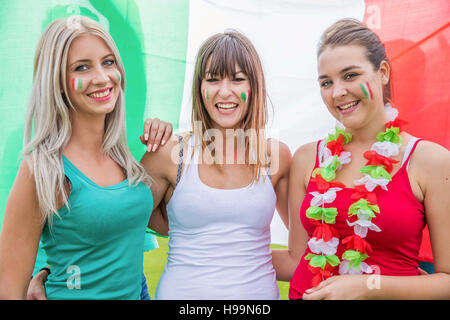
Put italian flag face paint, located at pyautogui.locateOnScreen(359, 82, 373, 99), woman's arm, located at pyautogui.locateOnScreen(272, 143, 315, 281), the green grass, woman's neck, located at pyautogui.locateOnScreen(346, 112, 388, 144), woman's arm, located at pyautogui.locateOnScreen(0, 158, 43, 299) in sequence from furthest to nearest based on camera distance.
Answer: the green grass, woman's arm, located at pyautogui.locateOnScreen(272, 143, 315, 281), woman's neck, located at pyautogui.locateOnScreen(346, 112, 388, 144), italian flag face paint, located at pyautogui.locateOnScreen(359, 82, 373, 99), woman's arm, located at pyautogui.locateOnScreen(0, 158, 43, 299)

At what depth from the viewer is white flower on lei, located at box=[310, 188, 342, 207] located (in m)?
1.72

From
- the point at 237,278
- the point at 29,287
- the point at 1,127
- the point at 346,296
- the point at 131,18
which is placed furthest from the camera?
the point at 131,18

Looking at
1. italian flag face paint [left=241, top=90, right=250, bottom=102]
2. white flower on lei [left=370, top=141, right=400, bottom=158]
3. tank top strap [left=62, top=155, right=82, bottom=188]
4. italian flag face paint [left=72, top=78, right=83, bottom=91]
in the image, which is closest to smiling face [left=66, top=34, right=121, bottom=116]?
italian flag face paint [left=72, top=78, right=83, bottom=91]

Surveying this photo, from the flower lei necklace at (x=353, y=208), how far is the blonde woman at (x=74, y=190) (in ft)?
2.49

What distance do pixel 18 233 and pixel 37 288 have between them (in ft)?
0.95

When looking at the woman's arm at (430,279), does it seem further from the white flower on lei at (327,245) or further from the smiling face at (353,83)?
the smiling face at (353,83)

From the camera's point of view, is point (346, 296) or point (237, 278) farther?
point (237, 278)

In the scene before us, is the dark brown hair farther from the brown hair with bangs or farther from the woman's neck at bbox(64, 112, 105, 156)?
the woman's neck at bbox(64, 112, 105, 156)

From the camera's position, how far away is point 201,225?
1.83m

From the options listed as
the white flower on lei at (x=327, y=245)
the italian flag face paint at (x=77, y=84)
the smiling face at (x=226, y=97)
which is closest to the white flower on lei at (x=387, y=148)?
the white flower on lei at (x=327, y=245)
